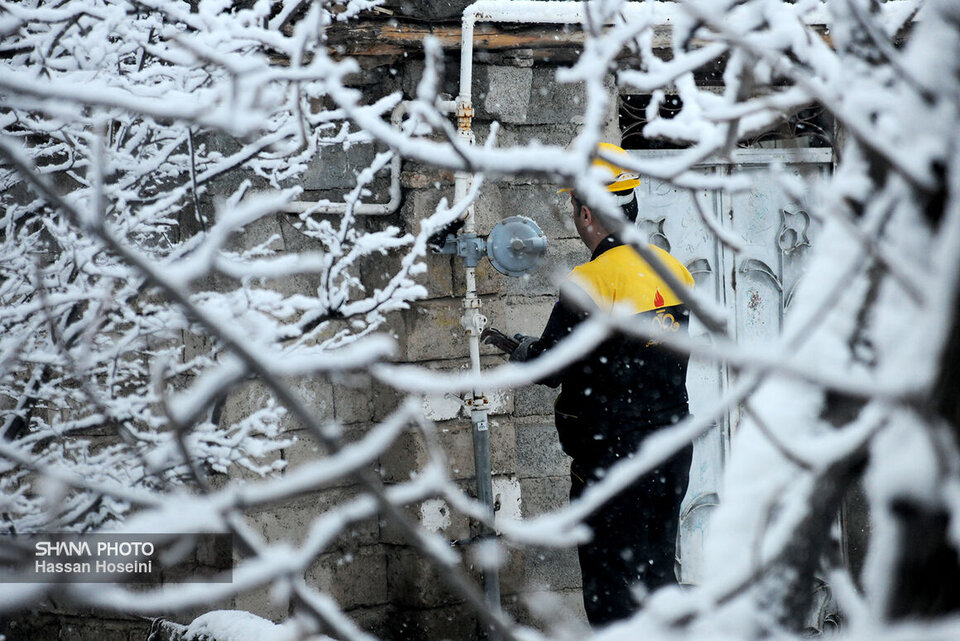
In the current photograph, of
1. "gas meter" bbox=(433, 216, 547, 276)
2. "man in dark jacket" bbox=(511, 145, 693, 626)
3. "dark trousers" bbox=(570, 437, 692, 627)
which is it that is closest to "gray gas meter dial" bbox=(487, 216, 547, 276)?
"gas meter" bbox=(433, 216, 547, 276)

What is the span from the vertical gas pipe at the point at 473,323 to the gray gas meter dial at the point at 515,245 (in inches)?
4.4

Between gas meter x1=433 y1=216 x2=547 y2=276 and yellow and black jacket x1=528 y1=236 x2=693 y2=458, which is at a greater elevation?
gas meter x1=433 y1=216 x2=547 y2=276

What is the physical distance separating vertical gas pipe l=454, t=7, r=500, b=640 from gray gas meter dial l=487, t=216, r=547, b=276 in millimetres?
112

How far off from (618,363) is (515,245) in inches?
27.8

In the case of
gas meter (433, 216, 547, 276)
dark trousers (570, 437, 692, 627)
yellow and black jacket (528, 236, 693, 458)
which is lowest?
dark trousers (570, 437, 692, 627)

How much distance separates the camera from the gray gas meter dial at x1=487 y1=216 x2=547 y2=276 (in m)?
3.82

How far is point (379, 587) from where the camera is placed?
4.25 metres

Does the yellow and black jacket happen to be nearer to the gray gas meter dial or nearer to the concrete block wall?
the gray gas meter dial

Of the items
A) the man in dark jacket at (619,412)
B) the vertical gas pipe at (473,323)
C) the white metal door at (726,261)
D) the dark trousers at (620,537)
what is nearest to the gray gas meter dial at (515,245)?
the vertical gas pipe at (473,323)

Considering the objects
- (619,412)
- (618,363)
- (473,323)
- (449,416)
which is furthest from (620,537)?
(473,323)

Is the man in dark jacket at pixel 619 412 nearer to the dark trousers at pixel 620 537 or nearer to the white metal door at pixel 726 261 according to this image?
the dark trousers at pixel 620 537

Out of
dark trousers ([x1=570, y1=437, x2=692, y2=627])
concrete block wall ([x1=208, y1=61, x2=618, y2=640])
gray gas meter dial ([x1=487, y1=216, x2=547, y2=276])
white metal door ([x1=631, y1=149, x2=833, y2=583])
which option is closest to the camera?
dark trousers ([x1=570, y1=437, x2=692, y2=627])

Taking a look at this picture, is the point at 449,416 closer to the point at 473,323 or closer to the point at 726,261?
the point at 473,323

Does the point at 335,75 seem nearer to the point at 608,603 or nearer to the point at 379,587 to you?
the point at 608,603
